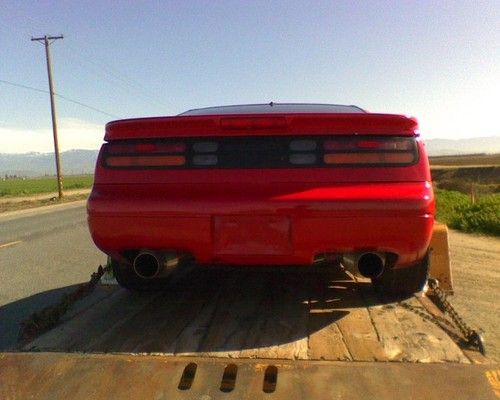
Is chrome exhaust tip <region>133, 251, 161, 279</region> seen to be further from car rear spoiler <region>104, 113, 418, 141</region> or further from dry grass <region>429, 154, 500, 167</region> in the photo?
dry grass <region>429, 154, 500, 167</region>

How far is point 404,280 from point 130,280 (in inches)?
66.3

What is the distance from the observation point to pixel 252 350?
6.84 feet

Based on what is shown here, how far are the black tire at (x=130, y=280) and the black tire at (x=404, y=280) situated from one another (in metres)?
1.42

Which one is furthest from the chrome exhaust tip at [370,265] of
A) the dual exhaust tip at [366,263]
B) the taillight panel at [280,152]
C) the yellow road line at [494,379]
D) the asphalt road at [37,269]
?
the asphalt road at [37,269]

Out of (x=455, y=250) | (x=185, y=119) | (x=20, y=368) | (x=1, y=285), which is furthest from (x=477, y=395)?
(x=455, y=250)

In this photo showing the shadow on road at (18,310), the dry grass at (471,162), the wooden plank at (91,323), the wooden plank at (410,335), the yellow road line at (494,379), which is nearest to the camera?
the yellow road line at (494,379)

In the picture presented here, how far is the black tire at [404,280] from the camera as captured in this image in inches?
108

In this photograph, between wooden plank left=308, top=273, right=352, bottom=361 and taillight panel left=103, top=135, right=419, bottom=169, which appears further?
taillight panel left=103, top=135, right=419, bottom=169

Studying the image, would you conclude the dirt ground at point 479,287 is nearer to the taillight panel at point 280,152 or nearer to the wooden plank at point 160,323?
the taillight panel at point 280,152

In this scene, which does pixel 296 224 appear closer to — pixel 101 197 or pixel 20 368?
pixel 101 197

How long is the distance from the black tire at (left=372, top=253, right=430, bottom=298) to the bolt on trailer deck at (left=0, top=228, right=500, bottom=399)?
0.07 m

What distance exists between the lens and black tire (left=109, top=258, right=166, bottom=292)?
3.00 m

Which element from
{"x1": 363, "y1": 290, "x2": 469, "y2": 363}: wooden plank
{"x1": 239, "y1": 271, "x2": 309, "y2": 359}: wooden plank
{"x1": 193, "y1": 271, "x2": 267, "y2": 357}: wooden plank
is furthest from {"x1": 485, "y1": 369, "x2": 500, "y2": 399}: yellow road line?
{"x1": 193, "y1": 271, "x2": 267, "y2": 357}: wooden plank

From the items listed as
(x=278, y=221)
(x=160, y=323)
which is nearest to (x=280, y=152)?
(x=278, y=221)
